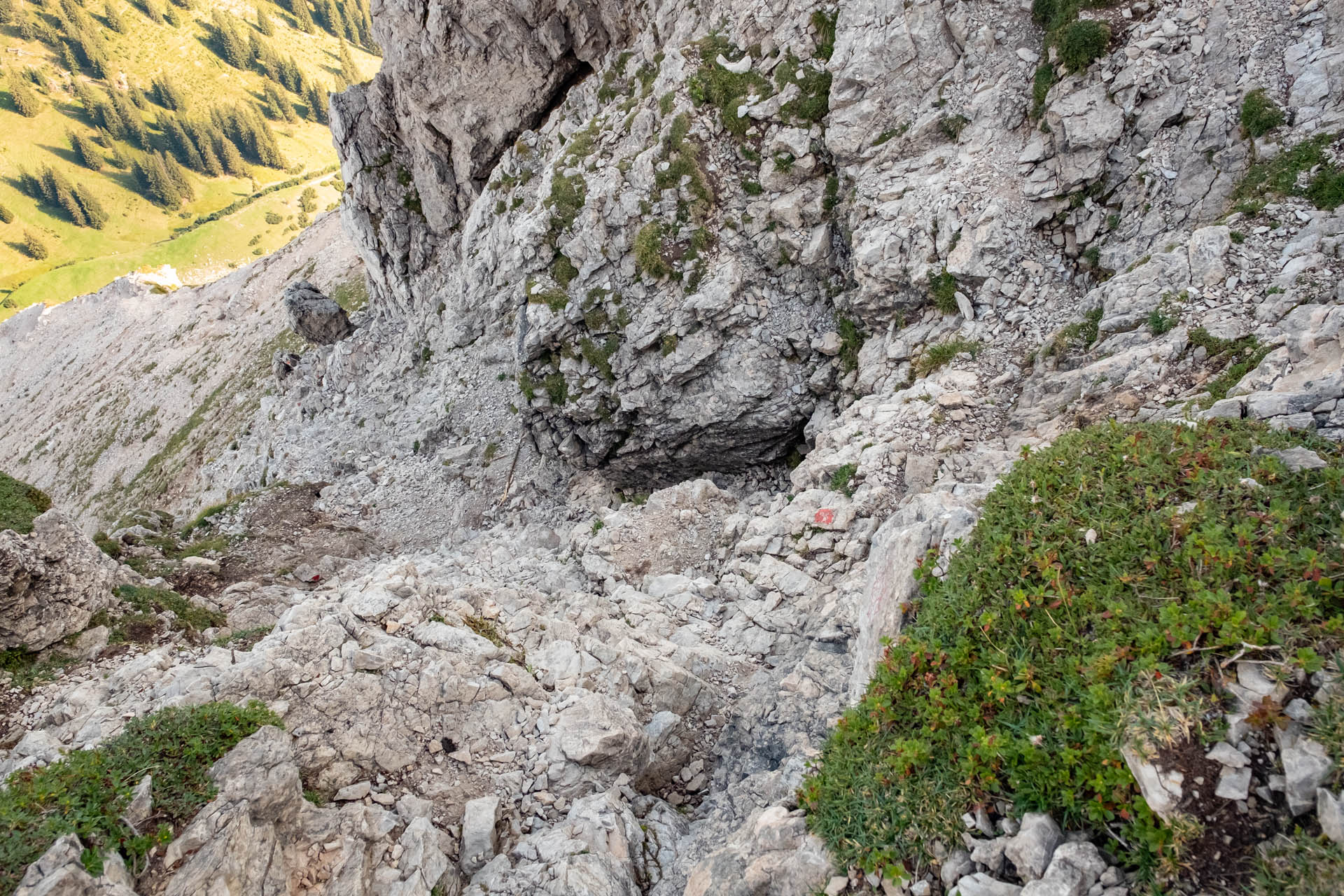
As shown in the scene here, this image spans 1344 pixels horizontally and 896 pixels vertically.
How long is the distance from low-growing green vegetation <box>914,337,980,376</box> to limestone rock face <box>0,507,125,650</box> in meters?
21.6

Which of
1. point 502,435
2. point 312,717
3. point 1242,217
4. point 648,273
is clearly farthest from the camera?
point 502,435

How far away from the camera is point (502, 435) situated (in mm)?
27984

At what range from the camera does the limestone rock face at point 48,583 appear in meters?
13.0

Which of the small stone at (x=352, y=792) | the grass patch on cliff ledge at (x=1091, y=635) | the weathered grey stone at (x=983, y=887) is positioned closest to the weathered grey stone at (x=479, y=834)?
the small stone at (x=352, y=792)

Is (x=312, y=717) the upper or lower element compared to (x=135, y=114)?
lower

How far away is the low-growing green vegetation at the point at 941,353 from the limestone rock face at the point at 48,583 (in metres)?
21.6

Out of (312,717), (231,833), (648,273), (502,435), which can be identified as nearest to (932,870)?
(231,833)

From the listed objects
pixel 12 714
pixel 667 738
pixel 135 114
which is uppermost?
pixel 135 114

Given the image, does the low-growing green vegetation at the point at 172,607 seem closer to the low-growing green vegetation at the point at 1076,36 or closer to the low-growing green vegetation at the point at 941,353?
the low-growing green vegetation at the point at 941,353

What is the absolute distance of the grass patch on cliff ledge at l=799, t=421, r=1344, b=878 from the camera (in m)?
4.95

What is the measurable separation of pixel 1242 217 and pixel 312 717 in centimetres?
1947

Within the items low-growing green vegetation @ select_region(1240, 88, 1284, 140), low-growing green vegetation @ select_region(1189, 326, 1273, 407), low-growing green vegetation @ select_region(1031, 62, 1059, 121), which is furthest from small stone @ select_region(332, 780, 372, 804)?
low-growing green vegetation @ select_region(1240, 88, 1284, 140)

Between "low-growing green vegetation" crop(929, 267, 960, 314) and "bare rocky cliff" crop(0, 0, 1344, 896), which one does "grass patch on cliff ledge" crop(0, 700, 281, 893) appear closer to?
"bare rocky cliff" crop(0, 0, 1344, 896)

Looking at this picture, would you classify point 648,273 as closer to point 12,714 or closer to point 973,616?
point 973,616
